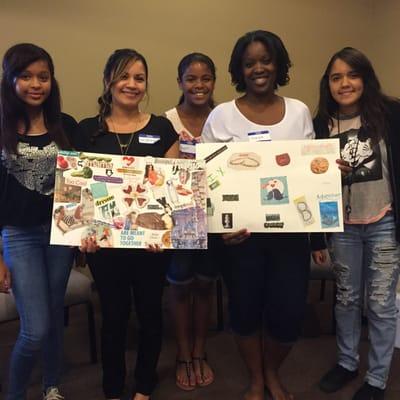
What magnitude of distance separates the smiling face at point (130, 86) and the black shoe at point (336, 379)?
1.80m

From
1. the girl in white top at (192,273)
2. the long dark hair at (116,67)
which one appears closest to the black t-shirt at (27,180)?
the long dark hair at (116,67)

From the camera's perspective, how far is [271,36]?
1.93m

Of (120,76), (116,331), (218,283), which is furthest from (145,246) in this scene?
(218,283)

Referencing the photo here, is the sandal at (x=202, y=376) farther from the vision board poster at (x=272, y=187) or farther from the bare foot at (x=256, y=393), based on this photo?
the vision board poster at (x=272, y=187)

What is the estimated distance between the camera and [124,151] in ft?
6.11

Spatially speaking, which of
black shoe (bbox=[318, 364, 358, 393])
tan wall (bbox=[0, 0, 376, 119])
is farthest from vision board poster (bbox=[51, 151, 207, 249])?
tan wall (bbox=[0, 0, 376, 119])

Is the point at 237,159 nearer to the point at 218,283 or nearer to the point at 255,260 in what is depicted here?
the point at 255,260

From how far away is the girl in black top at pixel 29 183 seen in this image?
1819 millimetres

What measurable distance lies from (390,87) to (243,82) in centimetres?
284

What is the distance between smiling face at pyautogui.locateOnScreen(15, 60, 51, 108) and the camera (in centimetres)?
183

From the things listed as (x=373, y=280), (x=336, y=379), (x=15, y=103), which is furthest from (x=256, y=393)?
(x=15, y=103)

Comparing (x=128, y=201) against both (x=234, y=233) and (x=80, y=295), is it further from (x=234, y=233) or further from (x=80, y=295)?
(x=80, y=295)

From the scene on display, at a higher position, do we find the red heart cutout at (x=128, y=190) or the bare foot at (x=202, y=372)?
the red heart cutout at (x=128, y=190)

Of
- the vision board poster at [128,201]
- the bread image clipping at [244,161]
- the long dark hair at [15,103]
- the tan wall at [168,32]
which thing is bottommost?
the vision board poster at [128,201]
